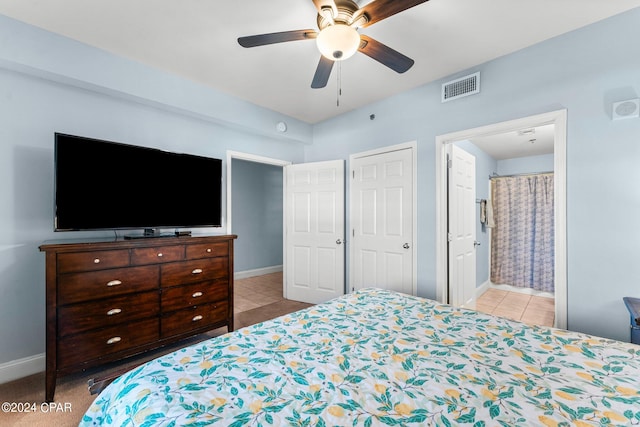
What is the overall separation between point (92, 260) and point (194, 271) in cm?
76

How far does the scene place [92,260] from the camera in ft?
6.63

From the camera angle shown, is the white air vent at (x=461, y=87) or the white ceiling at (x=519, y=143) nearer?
the white air vent at (x=461, y=87)

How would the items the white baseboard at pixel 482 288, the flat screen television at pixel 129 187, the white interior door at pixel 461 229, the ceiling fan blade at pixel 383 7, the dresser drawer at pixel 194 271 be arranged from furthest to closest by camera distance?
the white baseboard at pixel 482 288 → the white interior door at pixel 461 229 → the dresser drawer at pixel 194 271 → the flat screen television at pixel 129 187 → the ceiling fan blade at pixel 383 7

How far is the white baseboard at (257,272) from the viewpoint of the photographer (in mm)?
5504

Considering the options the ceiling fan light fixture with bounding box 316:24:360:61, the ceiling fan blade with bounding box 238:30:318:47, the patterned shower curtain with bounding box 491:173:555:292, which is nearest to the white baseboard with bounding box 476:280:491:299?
the patterned shower curtain with bounding box 491:173:555:292

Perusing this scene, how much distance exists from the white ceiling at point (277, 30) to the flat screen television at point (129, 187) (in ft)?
2.69

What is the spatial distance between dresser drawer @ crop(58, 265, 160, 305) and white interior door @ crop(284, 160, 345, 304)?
6.80 ft

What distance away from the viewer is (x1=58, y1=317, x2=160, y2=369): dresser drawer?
75.8 inches

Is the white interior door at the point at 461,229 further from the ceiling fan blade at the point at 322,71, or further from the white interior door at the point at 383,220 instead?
the ceiling fan blade at the point at 322,71

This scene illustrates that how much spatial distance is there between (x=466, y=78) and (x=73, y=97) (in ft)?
11.6

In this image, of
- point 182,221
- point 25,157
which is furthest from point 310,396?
point 25,157

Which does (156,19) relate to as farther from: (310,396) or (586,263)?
(586,263)

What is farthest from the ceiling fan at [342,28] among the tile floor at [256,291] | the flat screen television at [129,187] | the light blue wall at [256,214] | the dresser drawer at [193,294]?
the light blue wall at [256,214]

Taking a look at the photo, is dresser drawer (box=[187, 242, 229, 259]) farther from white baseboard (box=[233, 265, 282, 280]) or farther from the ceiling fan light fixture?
white baseboard (box=[233, 265, 282, 280])
